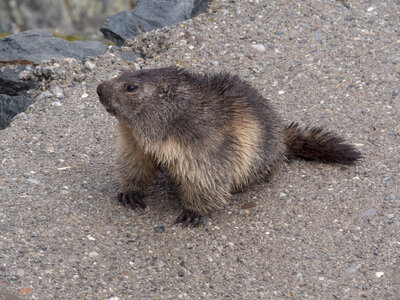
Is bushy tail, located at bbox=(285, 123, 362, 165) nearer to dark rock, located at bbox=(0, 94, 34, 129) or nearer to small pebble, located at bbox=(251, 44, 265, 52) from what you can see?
small pebble, located at bbox=(251, 44, 265, 52)

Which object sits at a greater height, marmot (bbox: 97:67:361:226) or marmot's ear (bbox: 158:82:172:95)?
marmot's ear (bbox: 158:82:172:95)

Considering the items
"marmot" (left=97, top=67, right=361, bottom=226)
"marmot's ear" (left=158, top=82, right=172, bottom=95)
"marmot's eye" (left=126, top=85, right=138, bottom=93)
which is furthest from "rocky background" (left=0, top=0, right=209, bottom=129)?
"marmot's ear" (left=158, top=82, right=172, bottom=95)

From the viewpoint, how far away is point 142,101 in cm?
493

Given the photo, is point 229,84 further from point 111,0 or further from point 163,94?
point 111,0

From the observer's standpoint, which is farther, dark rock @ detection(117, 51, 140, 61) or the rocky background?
dark rock @ detection(117, 51, 140, 61)

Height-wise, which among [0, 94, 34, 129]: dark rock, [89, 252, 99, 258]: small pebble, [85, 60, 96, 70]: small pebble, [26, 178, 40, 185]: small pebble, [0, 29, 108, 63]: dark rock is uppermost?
[85, 60, 96, 70]: small pebble

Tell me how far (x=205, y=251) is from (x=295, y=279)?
815 mm

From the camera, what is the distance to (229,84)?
545 centimetres

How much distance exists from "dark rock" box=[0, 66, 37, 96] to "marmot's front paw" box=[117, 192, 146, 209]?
2.61m

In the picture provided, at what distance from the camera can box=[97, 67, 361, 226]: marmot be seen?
495 cm

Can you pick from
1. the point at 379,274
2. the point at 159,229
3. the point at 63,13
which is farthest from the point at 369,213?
the point at 63,13

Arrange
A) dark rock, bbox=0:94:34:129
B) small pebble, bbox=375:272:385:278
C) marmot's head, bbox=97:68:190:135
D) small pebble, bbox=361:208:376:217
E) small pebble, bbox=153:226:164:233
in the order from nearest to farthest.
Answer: small pebble, bbox=375:272:385:278 → marmot's head, bbox=97:68:190:135 → small pebble, bbox=153:226:164:233 → small pebble, bbox=361:208:376:217 → dark rock, bbox=0:94:34:129

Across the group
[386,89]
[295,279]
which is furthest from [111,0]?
[295,279]

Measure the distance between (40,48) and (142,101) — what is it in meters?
3.85
